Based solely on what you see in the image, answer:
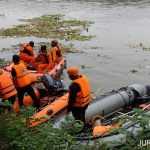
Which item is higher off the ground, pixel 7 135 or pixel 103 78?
pixel 7 135

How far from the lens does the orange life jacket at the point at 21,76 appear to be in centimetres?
935

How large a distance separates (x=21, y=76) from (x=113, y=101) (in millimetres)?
2546

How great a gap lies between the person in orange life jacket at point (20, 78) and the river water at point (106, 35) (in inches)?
193

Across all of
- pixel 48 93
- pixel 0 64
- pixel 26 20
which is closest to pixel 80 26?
pixel 26 20

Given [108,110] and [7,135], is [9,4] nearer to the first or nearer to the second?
[108,110]

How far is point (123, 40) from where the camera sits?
23.4m

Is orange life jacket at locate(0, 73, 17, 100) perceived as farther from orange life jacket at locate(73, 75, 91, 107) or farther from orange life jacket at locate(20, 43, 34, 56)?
orange life jacket at locate(20, 43, 34, 56)

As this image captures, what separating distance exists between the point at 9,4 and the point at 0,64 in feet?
97.2

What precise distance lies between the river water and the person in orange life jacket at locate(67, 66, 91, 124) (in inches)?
245

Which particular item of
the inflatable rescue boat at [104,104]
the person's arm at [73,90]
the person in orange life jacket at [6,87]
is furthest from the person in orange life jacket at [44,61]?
the person's arm at [73,90]

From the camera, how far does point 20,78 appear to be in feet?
31.0

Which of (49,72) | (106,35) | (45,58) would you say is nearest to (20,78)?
(49,72)

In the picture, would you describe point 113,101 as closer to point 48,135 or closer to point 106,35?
point 48,135

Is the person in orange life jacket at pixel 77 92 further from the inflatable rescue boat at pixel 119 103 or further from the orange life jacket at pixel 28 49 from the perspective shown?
the orange life jacket at pixel 28 49
